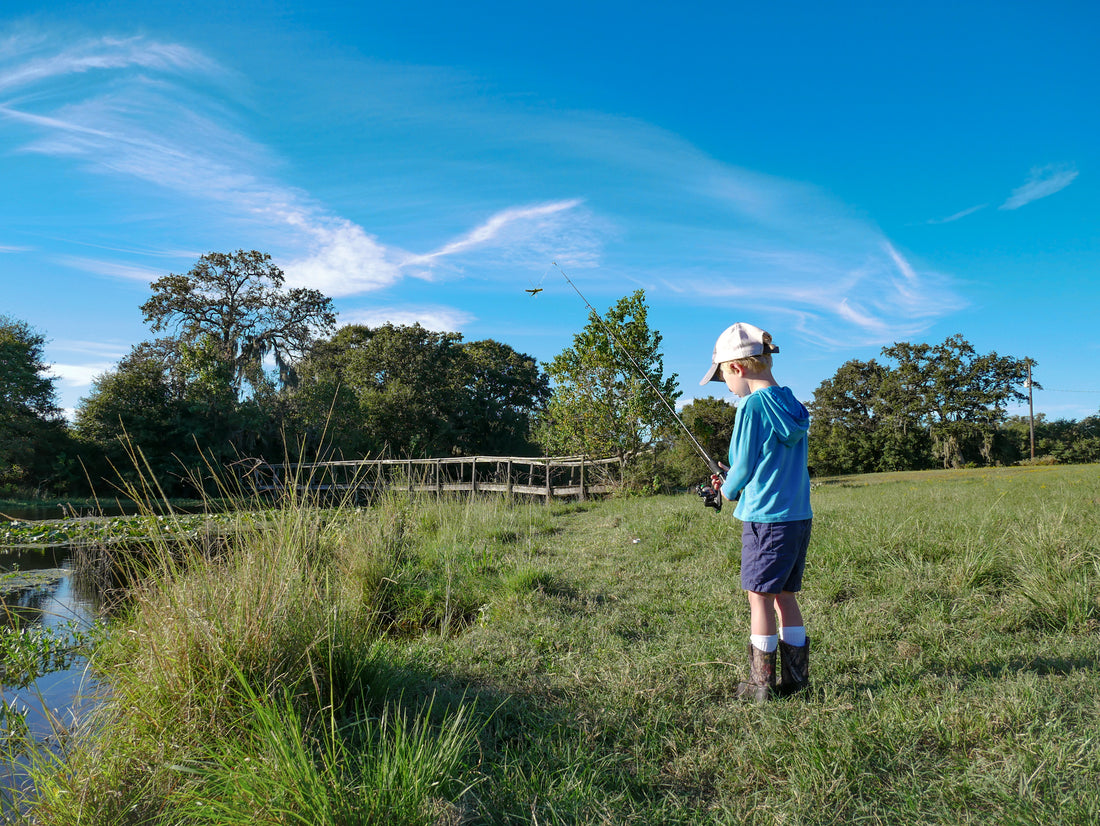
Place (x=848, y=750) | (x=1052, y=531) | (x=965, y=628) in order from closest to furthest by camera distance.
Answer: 1. (x=848, y=750)
2. (x=965, y=628)
3. (x=1052, y=531)

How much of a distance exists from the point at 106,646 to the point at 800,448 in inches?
145

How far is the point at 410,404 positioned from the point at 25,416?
14617mm

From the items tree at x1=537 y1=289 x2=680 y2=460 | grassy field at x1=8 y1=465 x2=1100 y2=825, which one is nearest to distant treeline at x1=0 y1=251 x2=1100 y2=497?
tree at x1=537 y1=289 x2=680 y2=460

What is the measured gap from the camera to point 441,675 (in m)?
3.22

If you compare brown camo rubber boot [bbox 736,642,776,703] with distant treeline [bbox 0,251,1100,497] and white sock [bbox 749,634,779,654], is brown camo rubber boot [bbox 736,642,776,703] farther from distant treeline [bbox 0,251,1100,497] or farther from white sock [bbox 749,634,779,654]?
distant treeline [bbox 0,251,1100,497]

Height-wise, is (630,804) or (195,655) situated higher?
(195,655)

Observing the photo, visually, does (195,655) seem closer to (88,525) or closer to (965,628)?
(965,628)

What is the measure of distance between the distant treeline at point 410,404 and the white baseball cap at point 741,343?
Answer: 10512 millimetres

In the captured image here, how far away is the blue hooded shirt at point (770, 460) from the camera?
2.69 m

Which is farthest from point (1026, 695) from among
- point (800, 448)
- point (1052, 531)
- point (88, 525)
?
point (88, 525)

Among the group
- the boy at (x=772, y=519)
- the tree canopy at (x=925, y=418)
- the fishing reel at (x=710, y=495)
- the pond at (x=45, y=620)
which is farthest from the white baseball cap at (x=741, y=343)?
the tree canopy at (x=925, y=418)

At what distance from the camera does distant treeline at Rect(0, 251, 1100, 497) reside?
1498 cm

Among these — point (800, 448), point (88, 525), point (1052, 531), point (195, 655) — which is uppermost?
point (800, 448)

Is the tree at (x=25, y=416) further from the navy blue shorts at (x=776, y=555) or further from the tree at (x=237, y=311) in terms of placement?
the navy blue shorts at (x=776, y=555)
